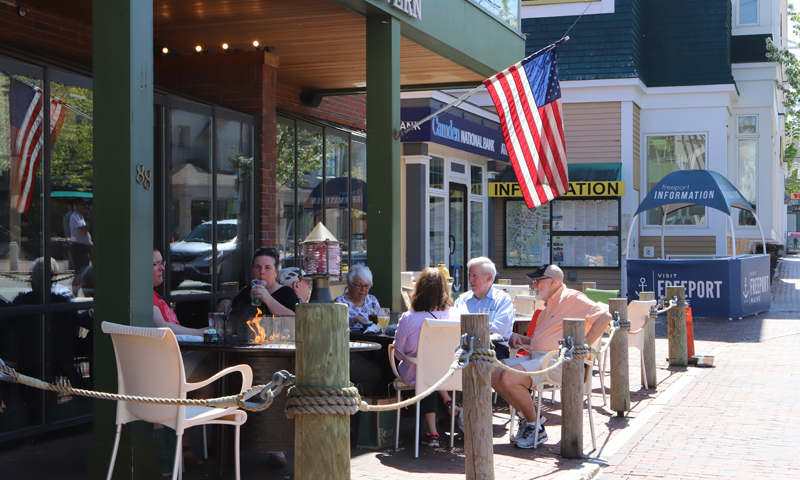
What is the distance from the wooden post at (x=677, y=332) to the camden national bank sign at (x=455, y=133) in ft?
16.8

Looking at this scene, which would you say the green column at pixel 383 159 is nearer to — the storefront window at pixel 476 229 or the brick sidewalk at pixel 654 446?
the brick sidewalk at pixel 654 446

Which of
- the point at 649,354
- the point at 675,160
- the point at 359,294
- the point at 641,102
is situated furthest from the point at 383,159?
the point at 675,160

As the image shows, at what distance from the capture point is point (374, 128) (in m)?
7.94

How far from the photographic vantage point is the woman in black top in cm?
644

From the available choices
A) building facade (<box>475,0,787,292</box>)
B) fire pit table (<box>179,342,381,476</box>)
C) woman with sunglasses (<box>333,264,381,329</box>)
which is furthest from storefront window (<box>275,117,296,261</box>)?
building facade (<box>475,0,787,292</box>)

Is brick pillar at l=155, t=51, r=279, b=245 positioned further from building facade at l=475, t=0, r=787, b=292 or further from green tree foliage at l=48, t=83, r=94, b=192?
building facade at l=475, t=0, r=787, b=292

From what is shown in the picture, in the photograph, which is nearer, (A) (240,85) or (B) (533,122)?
(B) (533,122)

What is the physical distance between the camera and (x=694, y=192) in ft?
56.9

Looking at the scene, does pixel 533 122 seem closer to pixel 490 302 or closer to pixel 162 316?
pixel 490 302

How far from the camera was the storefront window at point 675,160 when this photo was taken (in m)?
22.3

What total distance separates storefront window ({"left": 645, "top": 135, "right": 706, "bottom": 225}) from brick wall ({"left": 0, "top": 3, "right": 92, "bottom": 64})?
17627 mm

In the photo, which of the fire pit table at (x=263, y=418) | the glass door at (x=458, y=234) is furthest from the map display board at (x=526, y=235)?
the fire pit table at (x=263, y=418)

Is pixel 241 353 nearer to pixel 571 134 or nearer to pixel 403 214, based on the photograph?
pixel 403 214

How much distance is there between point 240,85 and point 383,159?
261 cm
